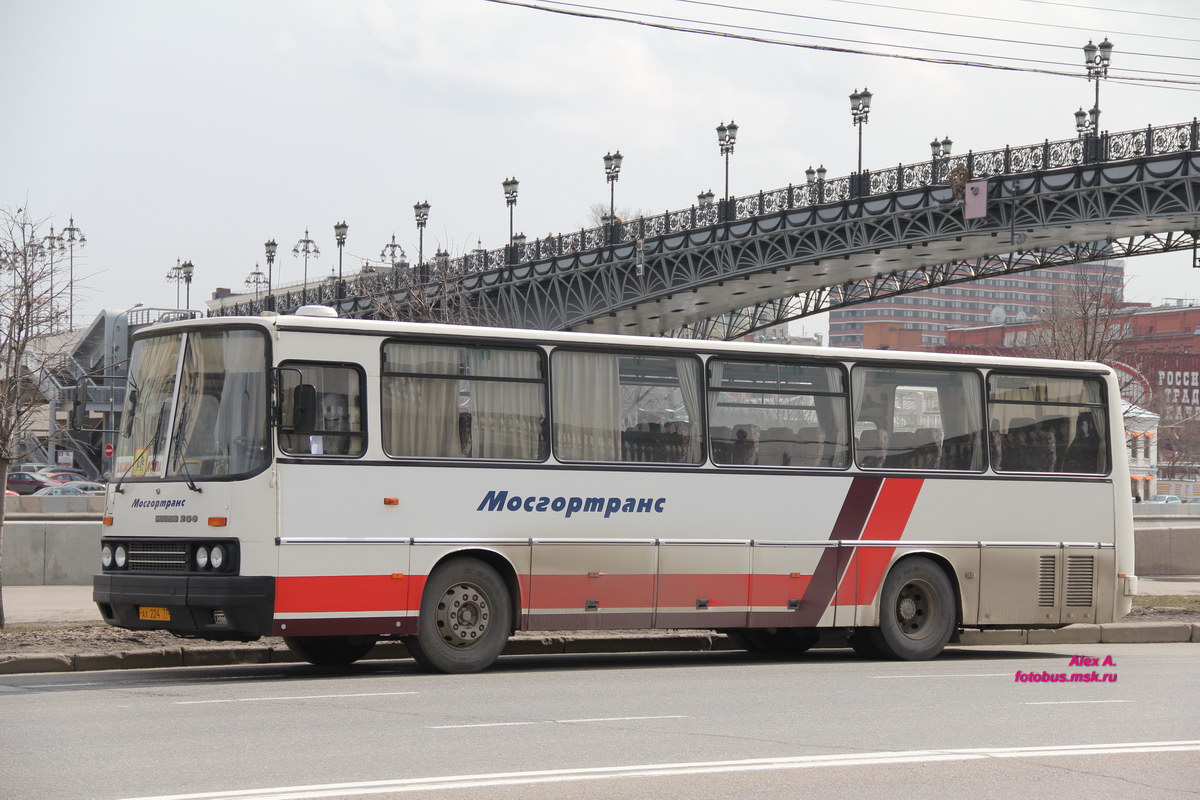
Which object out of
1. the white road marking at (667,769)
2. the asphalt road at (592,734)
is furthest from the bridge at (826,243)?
the white road marking at (667,769)

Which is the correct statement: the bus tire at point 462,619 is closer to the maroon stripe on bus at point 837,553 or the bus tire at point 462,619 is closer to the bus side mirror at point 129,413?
the bus side mirror at point 129,413

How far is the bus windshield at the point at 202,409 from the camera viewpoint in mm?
12977

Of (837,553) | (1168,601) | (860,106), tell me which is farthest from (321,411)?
(860,106)

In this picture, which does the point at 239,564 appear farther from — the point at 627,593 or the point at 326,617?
the point at 627,593

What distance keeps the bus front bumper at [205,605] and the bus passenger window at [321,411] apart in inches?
47.6

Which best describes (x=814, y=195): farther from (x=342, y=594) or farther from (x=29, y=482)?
(x=342, y=594)

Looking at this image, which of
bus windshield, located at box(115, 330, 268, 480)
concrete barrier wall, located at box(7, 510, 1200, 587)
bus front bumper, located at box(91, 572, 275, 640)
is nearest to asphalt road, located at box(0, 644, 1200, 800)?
bus front bumper, located at box(91, 572, 275, 640)

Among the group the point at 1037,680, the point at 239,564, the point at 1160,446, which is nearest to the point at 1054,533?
the point at 1037,680

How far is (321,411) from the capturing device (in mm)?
13266

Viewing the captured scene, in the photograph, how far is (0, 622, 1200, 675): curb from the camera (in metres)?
13.8

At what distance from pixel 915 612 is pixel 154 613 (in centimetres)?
779

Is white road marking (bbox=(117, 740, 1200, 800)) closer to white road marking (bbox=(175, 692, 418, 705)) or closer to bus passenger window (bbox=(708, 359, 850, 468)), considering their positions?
white road marking (bbox=(175, 692, 418, 705))

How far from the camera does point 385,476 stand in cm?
1345

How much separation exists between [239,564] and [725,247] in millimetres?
57427
